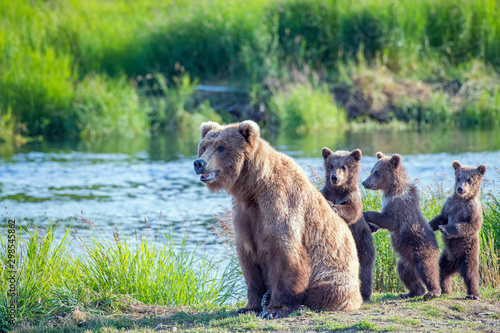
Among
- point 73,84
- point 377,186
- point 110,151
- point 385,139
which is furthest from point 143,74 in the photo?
point 377,186

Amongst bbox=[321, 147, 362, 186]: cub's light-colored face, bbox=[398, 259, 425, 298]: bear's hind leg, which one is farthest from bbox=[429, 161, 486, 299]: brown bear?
bbox=[321, 147, 362, 186]: cub's light-colored face

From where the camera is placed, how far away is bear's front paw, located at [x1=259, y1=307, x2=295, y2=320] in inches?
295

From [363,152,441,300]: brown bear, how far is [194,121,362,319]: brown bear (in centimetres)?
108

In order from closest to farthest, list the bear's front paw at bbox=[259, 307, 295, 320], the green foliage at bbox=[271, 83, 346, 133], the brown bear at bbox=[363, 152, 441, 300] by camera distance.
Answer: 1. the bear's front paw at bbox=[259, 307, 295, 320]
2. the brown bear at bbox=[363, 152, 441, 300]
3. the green foliage at bbox=[271, 83, 346, 133]

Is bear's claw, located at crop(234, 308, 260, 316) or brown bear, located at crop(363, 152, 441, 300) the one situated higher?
brown bear, located at crop(363, 152, 441, 300)

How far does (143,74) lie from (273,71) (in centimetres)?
658

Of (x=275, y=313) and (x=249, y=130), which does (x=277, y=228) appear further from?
(x=249, y=130)

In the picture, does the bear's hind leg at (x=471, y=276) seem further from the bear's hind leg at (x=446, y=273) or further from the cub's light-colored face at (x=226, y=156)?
the cub's light-colored face at (x=226, y=156)

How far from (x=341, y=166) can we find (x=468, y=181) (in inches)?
64.1

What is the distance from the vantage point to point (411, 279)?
8805mm

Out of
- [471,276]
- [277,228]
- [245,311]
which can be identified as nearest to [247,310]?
[245,311]

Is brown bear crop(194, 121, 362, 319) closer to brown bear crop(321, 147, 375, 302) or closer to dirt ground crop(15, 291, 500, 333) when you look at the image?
dirt ground crop(15, 291, 500, 333)

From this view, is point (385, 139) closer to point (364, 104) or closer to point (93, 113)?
point (364, 104)

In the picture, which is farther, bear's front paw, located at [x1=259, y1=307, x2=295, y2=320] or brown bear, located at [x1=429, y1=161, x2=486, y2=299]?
brown bear, located at [x1=429, y1=161, x2=486, y2=299]
